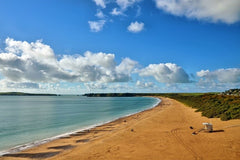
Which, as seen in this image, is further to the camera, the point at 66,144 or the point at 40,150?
the point at 66,144

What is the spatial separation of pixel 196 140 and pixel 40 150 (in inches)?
515

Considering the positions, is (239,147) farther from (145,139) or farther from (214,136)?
(145,139)

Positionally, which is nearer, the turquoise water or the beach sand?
the beach sand

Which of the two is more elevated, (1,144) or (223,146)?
(223,146)

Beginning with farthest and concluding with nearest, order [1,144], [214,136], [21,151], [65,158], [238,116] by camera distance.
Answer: [238,116]
[1,144]
[214,136]
[21,151]
[65,158]

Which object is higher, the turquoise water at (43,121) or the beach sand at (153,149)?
the beach sand at (153,149)

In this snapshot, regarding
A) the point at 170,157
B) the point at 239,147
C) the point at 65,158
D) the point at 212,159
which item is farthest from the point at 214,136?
the point at 65,158

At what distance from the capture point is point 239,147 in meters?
12.6

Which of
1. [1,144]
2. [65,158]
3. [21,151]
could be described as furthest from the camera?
[1,144]

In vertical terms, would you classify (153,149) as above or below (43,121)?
above

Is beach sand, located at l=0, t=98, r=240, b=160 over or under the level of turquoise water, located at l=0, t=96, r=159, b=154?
over

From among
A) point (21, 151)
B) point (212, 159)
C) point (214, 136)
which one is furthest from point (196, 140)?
point (21, 151)

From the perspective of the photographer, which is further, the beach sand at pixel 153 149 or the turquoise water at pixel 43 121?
the turquoise water at pixel 43 121

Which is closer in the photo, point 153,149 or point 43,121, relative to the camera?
point 153,149
